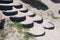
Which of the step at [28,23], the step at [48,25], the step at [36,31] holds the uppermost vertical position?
the step at [28,23]

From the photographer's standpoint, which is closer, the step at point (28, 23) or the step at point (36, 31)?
the step at point (36, 31)

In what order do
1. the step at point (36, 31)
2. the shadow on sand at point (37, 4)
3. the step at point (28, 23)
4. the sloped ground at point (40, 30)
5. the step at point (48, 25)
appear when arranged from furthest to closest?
1. the shadow on sand at point (37, 4)
2. the step at point (48, 25)
3. the step at point (28, 23)
4. the step at point (36, 31)
5. the sloped ground at point (40, 30)

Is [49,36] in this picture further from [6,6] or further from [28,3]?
[28,3]

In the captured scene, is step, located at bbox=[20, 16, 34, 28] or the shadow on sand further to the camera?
the shadow on sand

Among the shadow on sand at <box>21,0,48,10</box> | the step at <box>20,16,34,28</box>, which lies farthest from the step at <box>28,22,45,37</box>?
the shadow on sand at <box>21,0,48,10</box>

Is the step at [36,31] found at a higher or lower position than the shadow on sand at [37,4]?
lower

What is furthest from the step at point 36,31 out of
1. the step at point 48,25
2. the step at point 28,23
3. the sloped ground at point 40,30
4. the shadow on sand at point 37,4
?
the shadow on sand at point 37,4

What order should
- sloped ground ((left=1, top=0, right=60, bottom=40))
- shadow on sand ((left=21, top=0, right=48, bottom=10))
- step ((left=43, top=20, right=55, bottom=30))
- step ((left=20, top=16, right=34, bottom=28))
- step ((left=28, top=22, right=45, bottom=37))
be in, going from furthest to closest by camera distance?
shadow on sand ((left=21, top=0, right=48, bottom=10)), step ((left=43, top=20, right=55, bottom=30)), step ((left=20, top=16, right=34, bottom=28)), step ((left=28, top=22, right=45, bottom=37)), sloped ground ((left=1, top=0, right=60, bottom=40))

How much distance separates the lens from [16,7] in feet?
33.4

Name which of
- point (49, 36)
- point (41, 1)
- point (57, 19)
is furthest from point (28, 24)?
point (41, 1)

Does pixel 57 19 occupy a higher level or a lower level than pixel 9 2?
lower

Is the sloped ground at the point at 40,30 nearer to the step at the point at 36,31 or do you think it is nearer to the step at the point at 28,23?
the step at the point at 36,31

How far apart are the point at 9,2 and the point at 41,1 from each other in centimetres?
283

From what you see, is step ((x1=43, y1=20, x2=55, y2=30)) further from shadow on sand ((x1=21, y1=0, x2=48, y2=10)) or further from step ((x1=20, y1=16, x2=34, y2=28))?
shadow on sand ((x1=21, y1=0, x2=48, y2=10))
